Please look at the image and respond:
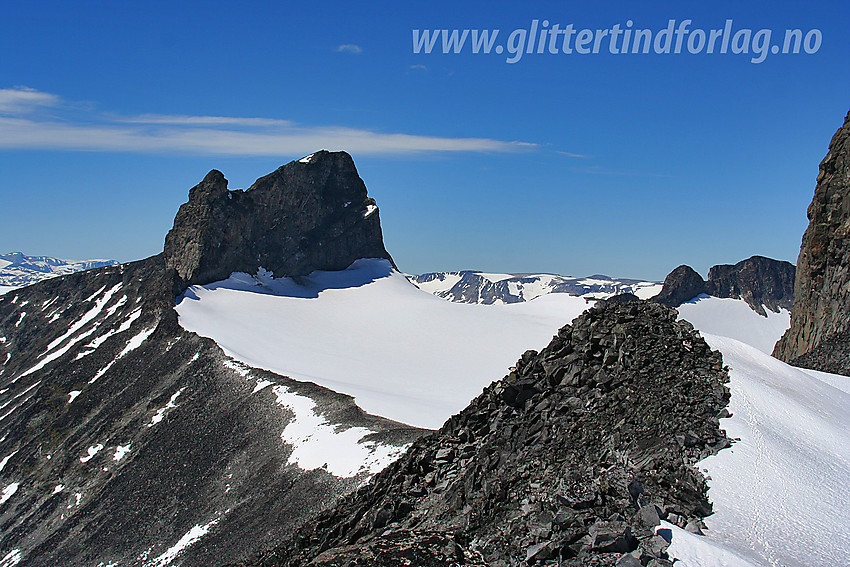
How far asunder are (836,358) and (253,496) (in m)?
40.6

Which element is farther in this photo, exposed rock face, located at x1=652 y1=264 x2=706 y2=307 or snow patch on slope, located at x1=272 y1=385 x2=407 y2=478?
exposed rock face, located at x1=652 y1=264 x2=706 y2=307

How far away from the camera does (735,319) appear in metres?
132

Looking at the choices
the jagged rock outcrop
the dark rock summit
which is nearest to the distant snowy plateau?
the jagged rock outcrop

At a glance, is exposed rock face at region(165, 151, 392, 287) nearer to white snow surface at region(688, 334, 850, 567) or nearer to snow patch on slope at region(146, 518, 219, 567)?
snow patch on slope at region(146, 518, 219, 567)

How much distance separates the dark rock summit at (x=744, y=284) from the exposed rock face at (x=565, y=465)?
429 ft

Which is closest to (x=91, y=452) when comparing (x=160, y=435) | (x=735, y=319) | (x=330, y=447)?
(x=160, y=435)

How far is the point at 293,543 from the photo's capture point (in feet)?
55.8

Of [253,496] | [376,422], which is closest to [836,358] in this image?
[376,422]

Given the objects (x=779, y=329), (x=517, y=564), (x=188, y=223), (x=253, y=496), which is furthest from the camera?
(x=779, y=329)

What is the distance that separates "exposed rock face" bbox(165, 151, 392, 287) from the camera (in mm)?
82250

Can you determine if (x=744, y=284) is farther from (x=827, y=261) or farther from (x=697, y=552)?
(x=697, y=552)

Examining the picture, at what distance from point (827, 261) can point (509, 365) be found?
2945 centimetres

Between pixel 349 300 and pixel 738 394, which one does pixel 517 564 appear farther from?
pixel 349 300

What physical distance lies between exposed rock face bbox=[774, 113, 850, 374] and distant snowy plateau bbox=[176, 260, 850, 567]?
73.7 feet
